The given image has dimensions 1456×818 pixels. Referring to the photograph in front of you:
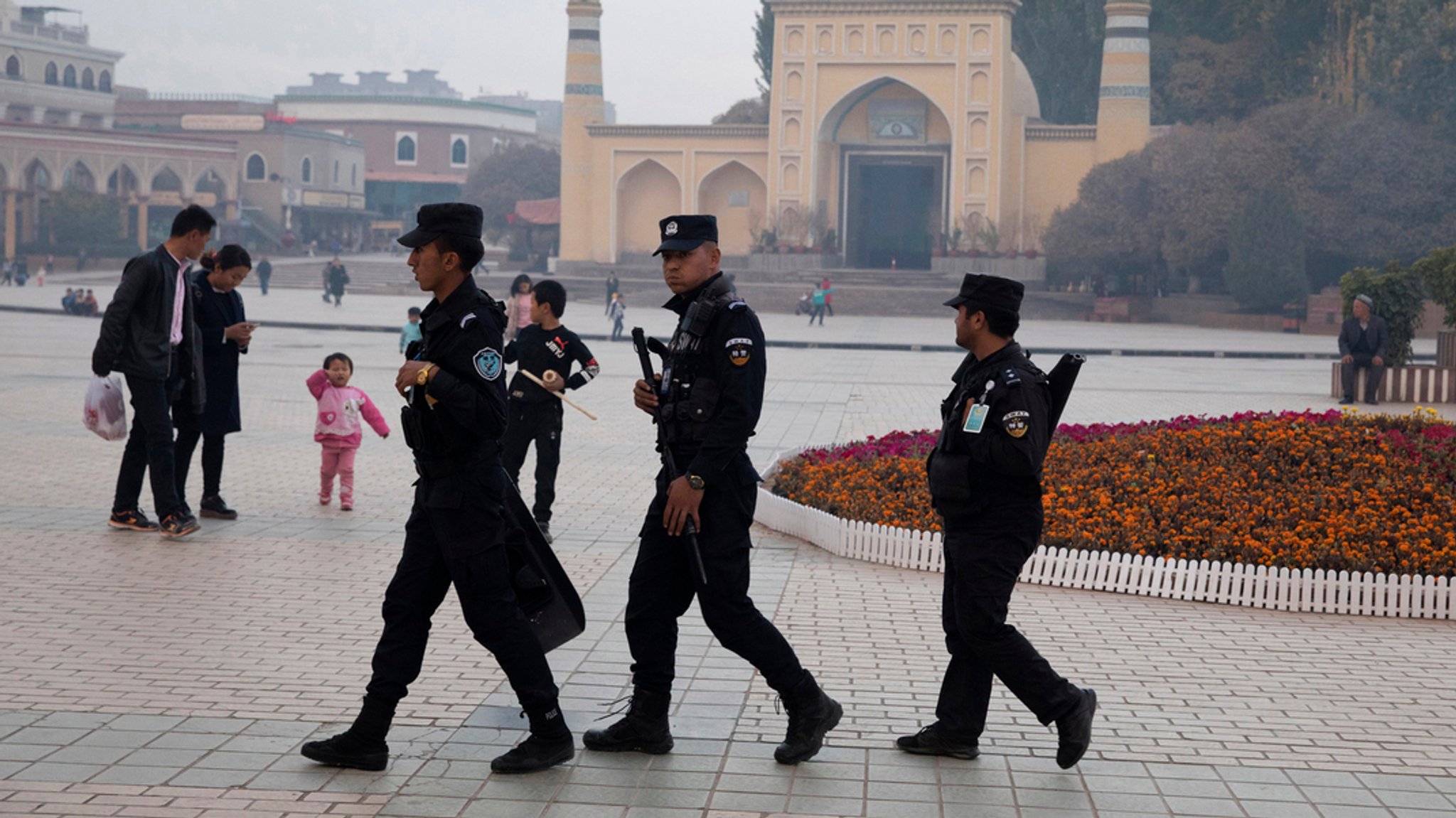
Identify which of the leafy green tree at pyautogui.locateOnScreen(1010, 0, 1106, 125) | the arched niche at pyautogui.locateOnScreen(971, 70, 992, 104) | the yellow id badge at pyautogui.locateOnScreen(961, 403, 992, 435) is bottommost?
the yellow id badge at pyautogui.locateOnScreen(961, 403, 992, 435)

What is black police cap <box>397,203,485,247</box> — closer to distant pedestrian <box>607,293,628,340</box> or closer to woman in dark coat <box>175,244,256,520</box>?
woman in dark coat <box>175,244,256,520</box>

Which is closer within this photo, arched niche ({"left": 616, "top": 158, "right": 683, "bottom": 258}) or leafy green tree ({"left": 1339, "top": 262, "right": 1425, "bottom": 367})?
leafy green tree ({"left": 1339, "top": 262, "right": 1425, "bottom": 367})

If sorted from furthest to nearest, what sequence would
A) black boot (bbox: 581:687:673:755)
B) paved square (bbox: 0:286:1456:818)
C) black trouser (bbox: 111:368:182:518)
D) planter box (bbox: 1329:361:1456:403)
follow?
1. planter box (bbox: 1329:361:1456:403)
2. black trouser (bbox: 111:368:182:518)
3. black boot (bbox: 581:687:673:755)
4. paved square (bbox: 0:286:1456:818)

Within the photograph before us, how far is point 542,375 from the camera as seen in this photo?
28.0 feet

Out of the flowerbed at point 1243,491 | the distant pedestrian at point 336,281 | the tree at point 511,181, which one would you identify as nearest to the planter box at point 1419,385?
the flowerbed at point 1243,491

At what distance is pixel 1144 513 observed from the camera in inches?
315

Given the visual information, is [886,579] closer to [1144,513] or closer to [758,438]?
[1144,513]

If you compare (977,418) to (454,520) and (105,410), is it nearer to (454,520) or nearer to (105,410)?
(454,520)

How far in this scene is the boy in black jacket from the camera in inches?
333

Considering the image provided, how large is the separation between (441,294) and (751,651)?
4.97ft

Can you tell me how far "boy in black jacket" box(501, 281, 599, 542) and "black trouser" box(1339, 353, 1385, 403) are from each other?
12.6 metres

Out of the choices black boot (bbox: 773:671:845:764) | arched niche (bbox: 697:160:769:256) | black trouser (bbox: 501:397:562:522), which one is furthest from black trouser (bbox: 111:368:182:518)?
arched niche (bbox: 697:160:769:256)

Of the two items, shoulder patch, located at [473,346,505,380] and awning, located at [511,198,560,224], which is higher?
awning, located at [511,198,560,224]

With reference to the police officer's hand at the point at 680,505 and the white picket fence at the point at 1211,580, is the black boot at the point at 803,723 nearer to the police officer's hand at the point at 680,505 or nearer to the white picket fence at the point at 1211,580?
the police officer's hand at the point at 680,505
